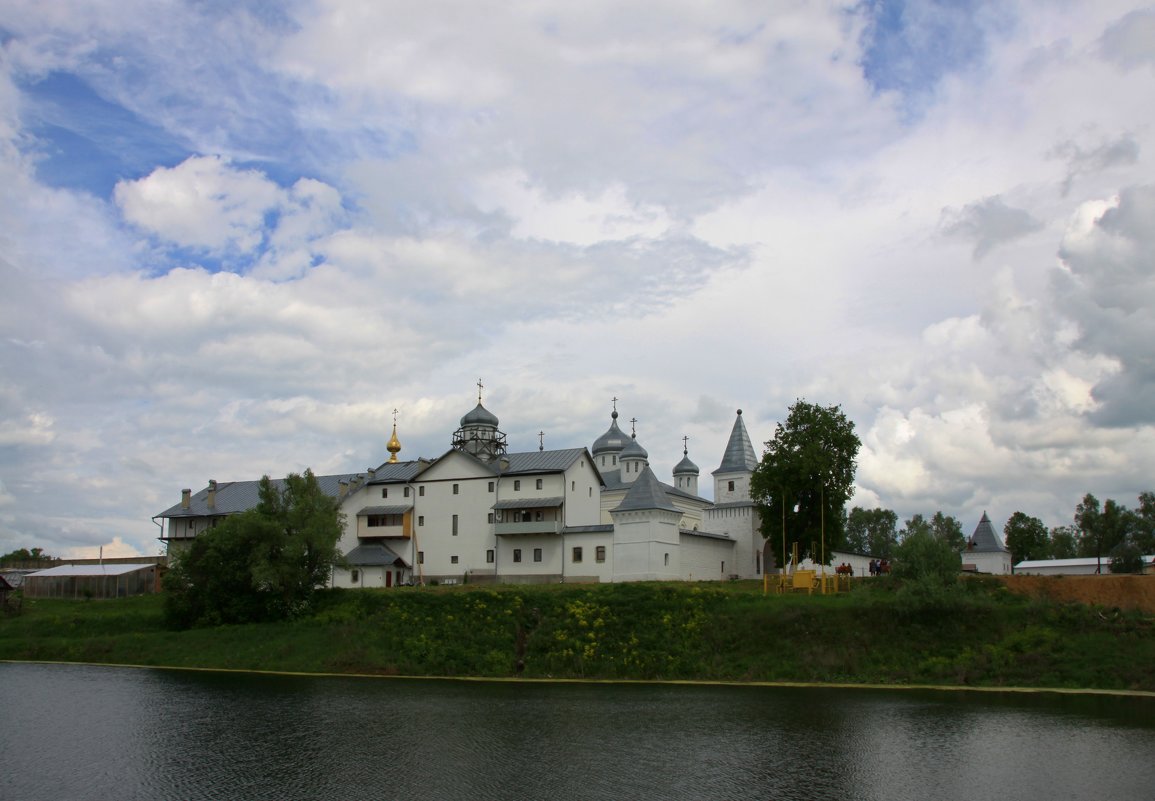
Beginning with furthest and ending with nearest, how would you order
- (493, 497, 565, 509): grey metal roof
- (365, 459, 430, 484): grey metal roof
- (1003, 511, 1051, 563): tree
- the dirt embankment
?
(1003, 511, 1051, 563): tree, (365, 459, 430, 484): grey metal roof, (493, 497, 565, 509): grey metal roof, the dirt embankment

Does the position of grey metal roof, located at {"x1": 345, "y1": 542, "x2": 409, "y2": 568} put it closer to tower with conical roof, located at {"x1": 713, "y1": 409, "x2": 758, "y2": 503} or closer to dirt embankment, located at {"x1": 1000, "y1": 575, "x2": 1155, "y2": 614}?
tower with conical roof, located at {"x1": 713, "y1": 409, "x2": 758, "y2": 503}

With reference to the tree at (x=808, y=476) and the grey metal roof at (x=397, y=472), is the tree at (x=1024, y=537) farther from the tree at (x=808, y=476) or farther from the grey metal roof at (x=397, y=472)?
the grey metal roof at (x=397, y=472)

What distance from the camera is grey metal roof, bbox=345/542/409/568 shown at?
60438 millimetres

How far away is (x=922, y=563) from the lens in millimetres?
38469

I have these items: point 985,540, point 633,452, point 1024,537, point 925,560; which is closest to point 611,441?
point 633,452

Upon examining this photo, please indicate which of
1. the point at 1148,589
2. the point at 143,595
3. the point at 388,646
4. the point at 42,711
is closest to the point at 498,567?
the point at 388,646

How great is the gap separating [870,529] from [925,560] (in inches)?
3143

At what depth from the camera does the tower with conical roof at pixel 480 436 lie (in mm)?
66250

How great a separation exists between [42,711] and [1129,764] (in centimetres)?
3163

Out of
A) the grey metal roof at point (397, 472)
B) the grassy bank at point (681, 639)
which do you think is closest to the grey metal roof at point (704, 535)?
the grassy bank at point (681, 639)

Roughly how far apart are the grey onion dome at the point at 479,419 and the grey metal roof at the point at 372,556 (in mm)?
10551

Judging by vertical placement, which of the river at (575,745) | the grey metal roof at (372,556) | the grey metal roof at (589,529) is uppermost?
the grey metal roof at (589,529)

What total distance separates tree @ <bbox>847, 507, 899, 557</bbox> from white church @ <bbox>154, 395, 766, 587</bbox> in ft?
166

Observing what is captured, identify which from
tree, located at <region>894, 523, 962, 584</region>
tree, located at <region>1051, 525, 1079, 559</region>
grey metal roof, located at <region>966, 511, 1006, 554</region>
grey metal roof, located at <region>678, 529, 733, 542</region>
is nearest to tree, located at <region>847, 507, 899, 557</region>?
tree, located at <region>1051, 525, 1079, 559</region>
